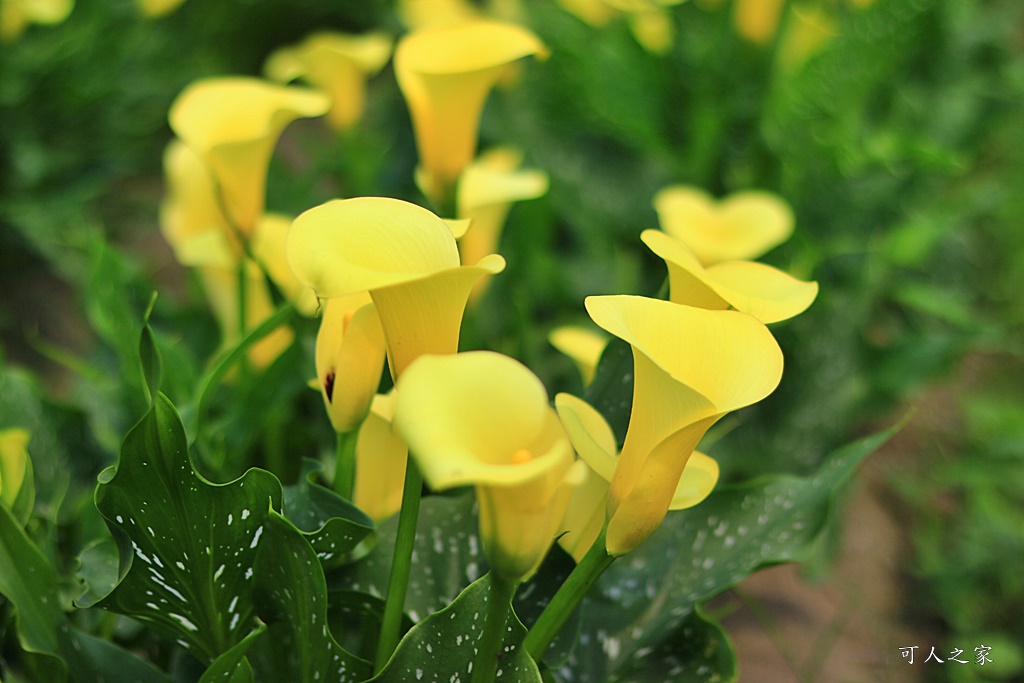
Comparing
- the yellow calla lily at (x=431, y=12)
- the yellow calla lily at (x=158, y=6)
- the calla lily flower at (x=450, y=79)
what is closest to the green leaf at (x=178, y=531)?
the calla lily flower at (x=450, y=79)

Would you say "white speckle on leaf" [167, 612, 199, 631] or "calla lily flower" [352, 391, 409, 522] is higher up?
"calla lily flower" [352, 391, 409, 522]

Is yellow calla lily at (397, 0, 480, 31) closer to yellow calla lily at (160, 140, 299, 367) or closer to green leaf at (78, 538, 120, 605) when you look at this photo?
yellow calla lily at (160, 140, 299, 367)

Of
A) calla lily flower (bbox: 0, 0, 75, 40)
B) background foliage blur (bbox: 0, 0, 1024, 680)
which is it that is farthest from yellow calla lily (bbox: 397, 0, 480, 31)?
calla lily flower (bbox: 0, 0, 75, 40)

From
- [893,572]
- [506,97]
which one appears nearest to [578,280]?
[506,97]

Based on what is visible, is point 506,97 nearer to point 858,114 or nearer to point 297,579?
point 858,114

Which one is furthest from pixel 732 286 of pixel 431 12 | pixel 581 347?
pixel 431 12

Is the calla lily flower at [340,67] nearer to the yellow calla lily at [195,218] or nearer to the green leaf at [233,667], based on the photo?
the yellow calla lily at [195,218]
